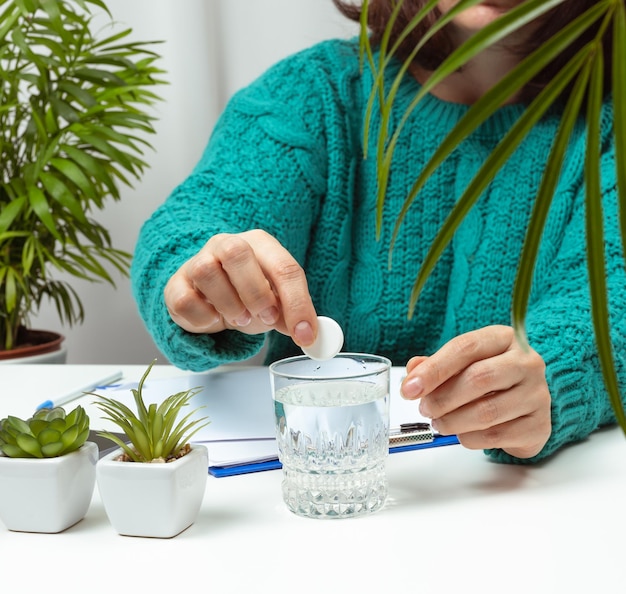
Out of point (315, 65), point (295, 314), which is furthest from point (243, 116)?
point (295, 314)

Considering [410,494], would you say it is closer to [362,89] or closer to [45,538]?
[45,538]

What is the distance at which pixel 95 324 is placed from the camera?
74.2 inches

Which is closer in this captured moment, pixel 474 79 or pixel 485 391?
pixel 485 391

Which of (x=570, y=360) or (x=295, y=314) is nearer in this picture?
(x=295, y=314)

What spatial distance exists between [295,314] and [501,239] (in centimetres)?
58

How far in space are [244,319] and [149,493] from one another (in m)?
0.20

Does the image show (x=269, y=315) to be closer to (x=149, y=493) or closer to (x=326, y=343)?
(x=326, y=343)

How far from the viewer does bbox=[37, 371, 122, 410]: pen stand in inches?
33.5

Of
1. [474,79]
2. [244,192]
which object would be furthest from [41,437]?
[474,79]

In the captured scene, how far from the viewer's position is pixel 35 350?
147 centimetres

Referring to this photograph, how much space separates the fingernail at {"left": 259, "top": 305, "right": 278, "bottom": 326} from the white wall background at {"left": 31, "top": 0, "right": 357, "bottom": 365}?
1.18 m

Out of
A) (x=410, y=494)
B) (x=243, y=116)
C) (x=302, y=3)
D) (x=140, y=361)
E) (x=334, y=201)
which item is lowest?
(x=140, y=361)

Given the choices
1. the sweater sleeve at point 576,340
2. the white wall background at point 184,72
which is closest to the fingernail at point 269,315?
the sweater sleeve at point 576,340

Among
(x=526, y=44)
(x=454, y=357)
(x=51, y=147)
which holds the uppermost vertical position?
(x=526, y=44)
